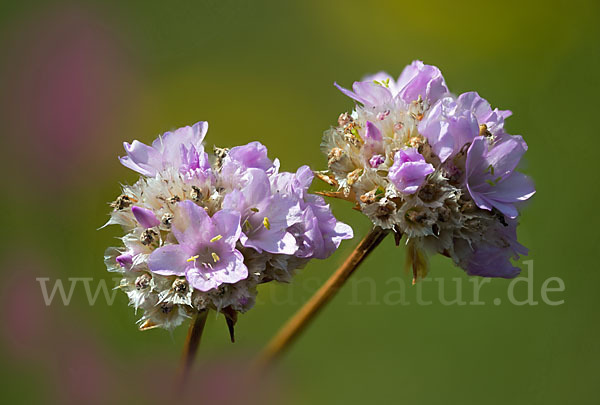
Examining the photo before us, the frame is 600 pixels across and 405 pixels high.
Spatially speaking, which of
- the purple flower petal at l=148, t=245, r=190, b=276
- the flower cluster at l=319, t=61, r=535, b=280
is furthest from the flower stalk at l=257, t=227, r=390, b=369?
the purple flower petal at l=148, t=245, r=190, b=276

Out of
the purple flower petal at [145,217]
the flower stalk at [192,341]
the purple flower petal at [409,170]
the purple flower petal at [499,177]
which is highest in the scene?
the purple flower petal at [499,177]

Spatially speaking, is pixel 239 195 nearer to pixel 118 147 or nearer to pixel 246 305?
pixel 246 305

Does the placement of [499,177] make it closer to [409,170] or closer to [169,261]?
[409,170]

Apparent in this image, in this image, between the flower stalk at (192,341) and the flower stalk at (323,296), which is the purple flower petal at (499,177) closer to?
the flower stalk at (323,296)

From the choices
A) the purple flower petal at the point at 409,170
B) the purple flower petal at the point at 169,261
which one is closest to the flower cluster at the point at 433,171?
the purple flower petal at the point at 409,170

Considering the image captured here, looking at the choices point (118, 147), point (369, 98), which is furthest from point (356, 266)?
point (118, 147)

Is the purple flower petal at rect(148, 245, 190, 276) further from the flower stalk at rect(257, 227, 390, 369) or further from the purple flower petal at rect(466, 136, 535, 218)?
the purple flower petal at rect(466, 136, 535, 218)
